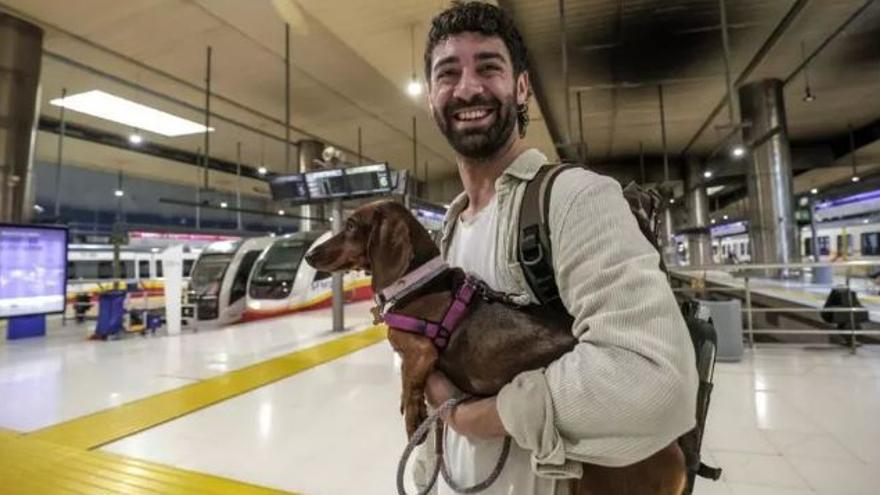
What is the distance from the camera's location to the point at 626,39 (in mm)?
7078

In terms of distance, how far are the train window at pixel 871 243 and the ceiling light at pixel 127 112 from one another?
16.9 metres

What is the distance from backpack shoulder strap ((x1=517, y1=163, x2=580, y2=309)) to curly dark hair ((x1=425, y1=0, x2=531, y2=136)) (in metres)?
0.23

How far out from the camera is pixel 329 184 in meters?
7.11

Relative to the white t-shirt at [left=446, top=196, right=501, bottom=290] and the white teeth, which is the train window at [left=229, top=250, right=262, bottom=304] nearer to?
the white t-shirt at [left=446, top=196, right=501, bottom=290]

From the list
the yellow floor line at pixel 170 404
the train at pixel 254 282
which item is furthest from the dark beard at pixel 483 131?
the train at pixel 254 282

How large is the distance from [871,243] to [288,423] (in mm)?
15296

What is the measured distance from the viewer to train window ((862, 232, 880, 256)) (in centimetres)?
1181

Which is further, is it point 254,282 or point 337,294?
point 254,282

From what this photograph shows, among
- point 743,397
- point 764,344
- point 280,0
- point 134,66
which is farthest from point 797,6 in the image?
point 134,66

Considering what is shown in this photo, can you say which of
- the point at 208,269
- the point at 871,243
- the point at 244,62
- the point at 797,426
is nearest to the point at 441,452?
the point at 797,426

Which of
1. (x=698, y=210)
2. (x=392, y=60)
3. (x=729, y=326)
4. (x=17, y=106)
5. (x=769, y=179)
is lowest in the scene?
(x=729, y=326)

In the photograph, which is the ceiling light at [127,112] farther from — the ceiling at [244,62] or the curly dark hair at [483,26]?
the curly dark hair at [483,26]

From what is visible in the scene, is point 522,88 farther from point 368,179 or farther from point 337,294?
point 337,294

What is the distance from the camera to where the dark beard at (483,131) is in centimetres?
88
